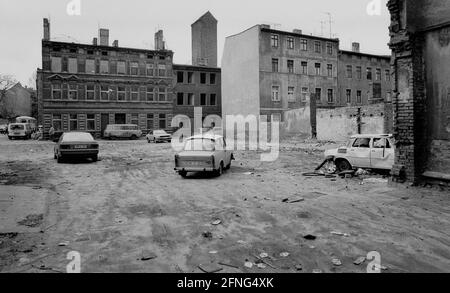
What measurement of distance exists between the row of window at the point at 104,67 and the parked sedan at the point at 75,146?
30.6 metres

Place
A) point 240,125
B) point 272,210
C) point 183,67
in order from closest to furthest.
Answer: point 272,210 < point 240,125 < point 183,67

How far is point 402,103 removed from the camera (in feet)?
31.9

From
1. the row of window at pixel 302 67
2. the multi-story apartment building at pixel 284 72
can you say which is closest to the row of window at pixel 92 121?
the multi-story apartment building at pixel 284 72

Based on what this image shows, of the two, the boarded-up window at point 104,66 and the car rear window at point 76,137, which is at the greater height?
the boarded-up window at point 104,66

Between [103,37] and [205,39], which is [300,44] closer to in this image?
[205,39]

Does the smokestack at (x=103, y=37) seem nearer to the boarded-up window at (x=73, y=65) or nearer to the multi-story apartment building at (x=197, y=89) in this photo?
the boarded-up window at (x=73, y=65)

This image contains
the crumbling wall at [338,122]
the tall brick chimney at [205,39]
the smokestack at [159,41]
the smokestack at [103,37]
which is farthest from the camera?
the tall brick chimney at [205,39]

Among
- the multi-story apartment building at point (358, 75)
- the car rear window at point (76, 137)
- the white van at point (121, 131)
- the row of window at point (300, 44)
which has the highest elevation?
the row of window at point (300, 44)

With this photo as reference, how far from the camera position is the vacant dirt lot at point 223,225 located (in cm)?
460

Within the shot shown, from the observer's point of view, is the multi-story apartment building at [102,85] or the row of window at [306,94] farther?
the multi-story apartment building at [102,85]
